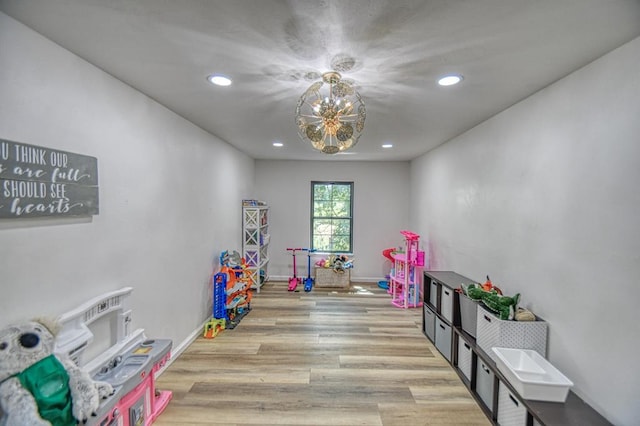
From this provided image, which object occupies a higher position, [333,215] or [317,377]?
[333,215]

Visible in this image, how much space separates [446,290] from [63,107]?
349 centimetres

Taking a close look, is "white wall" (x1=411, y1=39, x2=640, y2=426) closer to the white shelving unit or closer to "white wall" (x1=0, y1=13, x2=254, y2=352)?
"white wall" (x1=0, y1=13, x2=254, y2=352)

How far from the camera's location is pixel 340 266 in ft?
17.0

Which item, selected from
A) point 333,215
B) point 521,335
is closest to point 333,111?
point 521,335

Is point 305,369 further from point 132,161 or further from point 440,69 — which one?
point 440,69

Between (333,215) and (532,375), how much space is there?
426 centimetres

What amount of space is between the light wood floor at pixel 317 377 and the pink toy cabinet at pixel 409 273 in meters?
0.56

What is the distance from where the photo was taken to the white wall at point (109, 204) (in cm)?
132

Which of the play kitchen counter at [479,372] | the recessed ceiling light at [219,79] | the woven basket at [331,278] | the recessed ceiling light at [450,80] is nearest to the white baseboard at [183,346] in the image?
the woven basket at [331,278]

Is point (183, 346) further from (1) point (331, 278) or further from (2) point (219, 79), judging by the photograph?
(1) point (331, 278)

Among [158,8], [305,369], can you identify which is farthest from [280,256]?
[158,8]

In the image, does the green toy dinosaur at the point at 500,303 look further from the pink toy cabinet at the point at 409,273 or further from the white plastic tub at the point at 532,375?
the pink toy cabinet at the point at 409,273

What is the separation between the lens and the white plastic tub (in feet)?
5.14

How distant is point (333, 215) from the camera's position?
573 cm
